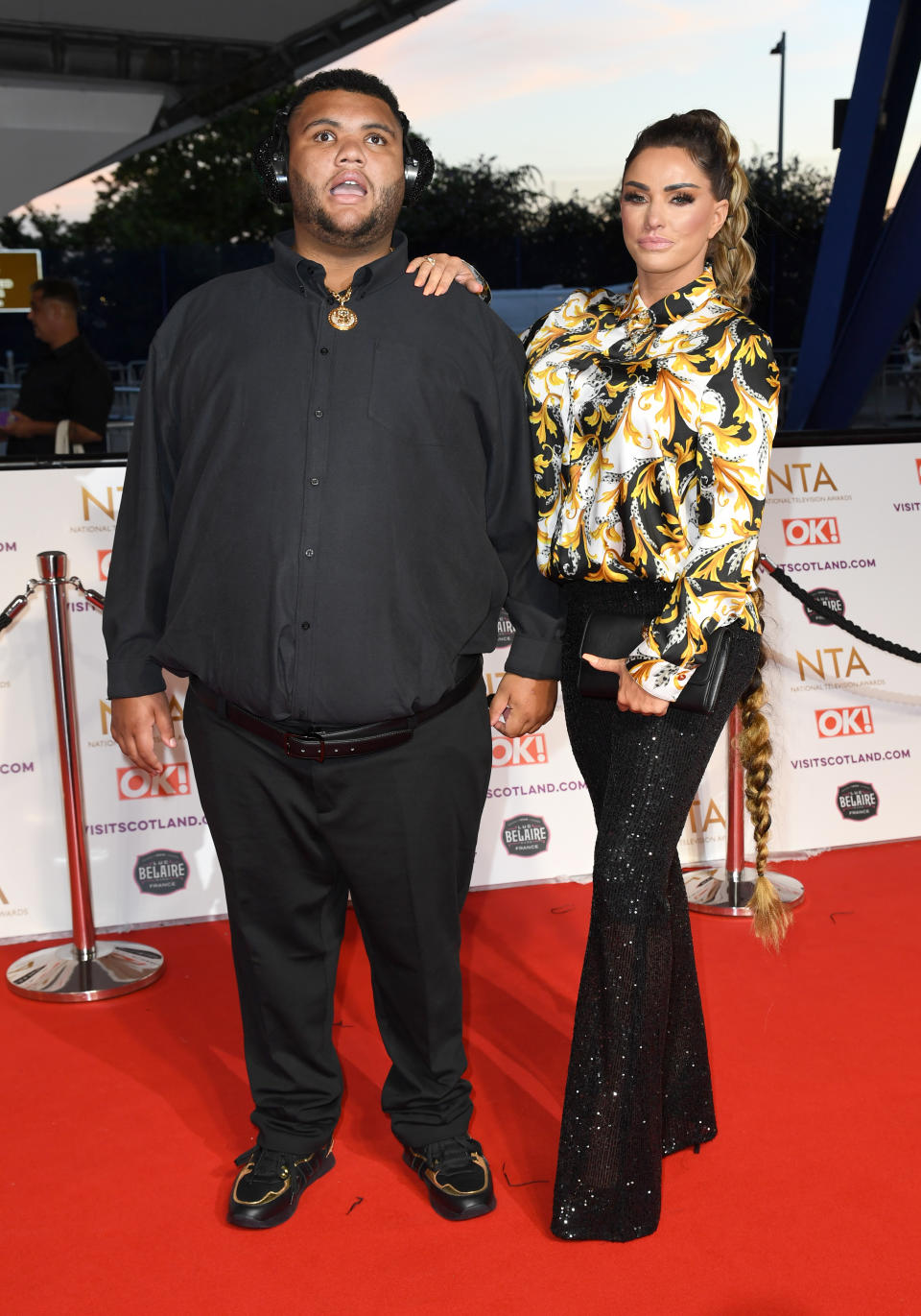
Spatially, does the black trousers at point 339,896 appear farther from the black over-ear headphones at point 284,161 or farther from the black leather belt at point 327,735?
the black over-ear headphones at point 284,161

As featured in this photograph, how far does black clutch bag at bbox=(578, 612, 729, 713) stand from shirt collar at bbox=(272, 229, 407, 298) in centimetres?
73

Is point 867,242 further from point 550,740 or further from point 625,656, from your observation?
point 625,656

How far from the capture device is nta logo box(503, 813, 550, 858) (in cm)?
427

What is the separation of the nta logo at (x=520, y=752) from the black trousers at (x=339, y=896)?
1730 millimetres

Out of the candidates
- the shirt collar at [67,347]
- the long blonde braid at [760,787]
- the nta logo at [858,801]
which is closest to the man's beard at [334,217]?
the long blonde braid at [760,787]

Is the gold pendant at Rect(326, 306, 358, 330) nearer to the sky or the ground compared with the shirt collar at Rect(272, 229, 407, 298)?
nearer to the ground

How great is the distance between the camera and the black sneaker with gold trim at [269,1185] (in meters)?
2.39

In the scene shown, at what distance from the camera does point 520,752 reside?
4.29 m

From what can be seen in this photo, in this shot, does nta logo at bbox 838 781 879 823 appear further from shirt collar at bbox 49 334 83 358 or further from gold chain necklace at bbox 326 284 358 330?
shirt collar at bbox 49 334 83 358

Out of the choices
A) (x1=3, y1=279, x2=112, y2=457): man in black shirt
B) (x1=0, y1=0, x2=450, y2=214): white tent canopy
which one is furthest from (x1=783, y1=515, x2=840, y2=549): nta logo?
(x1=0, y1=0, x2=450, y2=214): white tent canopy

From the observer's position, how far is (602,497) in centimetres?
222

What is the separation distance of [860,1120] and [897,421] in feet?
34.7

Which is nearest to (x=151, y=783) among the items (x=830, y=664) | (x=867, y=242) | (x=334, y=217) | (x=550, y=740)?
(x=550, y=740)

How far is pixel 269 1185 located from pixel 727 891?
2117 millimetres
